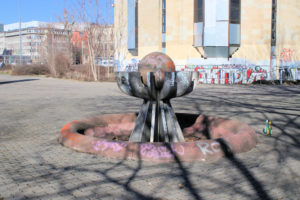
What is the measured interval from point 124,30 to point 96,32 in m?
8.37

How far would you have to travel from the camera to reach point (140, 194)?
12.8 feet

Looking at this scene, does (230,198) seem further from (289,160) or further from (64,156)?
(64,156)

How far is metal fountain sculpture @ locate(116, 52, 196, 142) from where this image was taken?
6234 millimetres

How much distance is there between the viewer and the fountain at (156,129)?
532 centimetres

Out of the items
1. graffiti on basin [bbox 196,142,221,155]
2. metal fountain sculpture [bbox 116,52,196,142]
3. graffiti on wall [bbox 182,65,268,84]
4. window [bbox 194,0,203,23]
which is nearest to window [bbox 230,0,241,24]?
window [bbox 194,0,203,23]

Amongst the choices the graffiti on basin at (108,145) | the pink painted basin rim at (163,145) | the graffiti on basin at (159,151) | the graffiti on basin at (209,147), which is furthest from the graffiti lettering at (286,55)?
the graffiti on basin at (108,145)

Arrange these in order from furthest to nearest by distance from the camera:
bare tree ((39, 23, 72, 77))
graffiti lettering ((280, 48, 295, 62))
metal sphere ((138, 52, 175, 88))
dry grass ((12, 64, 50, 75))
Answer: dry grass ((12, 64, 50, 75)) → bare tree ((39, 23, 72, 77)) → graffiti lettering ((280, 48, 295, 62)) → metal sphere ((138, 52, 175, 88))

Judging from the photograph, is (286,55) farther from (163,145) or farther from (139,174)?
(139,174)

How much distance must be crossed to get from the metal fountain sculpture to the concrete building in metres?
24.2

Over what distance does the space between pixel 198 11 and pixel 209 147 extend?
2733cm

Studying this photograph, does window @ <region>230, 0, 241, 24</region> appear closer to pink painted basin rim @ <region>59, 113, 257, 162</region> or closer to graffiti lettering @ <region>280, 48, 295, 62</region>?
graffiti lettering @ <region>280, 48, 295, 62</region>

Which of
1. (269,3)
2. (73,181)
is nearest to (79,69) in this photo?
(269,3)

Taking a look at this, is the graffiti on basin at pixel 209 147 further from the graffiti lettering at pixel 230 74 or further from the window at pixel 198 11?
the window at pixel 198 11

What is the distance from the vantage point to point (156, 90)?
6.38m
